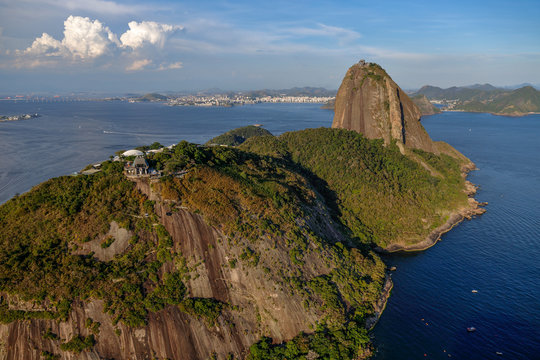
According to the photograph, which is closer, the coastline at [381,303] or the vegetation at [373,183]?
the coastline at [381,303]

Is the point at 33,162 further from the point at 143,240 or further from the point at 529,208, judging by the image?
the point at 529,208

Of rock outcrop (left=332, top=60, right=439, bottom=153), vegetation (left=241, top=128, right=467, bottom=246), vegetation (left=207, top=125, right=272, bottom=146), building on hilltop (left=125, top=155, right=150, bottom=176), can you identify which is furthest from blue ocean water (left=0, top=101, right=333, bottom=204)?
rock outcrop (left=332, top=60, right=439, bottom=153)

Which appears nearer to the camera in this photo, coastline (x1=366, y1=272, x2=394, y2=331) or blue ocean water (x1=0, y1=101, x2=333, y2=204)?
coastline (x1=366, y1=272, x2=394, y2=331)

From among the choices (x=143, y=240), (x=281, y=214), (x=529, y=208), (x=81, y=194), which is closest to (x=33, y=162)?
(x=81, y=194)

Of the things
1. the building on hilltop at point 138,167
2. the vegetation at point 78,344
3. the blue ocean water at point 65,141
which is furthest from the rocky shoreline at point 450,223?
the blue ocean water at point 65,141

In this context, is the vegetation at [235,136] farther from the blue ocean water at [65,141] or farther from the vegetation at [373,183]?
the vegetation at [373,183]

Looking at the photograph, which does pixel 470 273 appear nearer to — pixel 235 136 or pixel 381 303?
pixel 381 303

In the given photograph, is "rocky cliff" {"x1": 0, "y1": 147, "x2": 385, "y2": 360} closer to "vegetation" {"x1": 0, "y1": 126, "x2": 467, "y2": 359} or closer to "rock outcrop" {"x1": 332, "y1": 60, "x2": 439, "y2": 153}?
"vegetation" {"x1": 0, "y1": 126, "x2": 467, "y2": 359}

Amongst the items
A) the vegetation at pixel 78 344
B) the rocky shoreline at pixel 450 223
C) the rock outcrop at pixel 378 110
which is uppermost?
the rock outcrop at pixel 378 110
